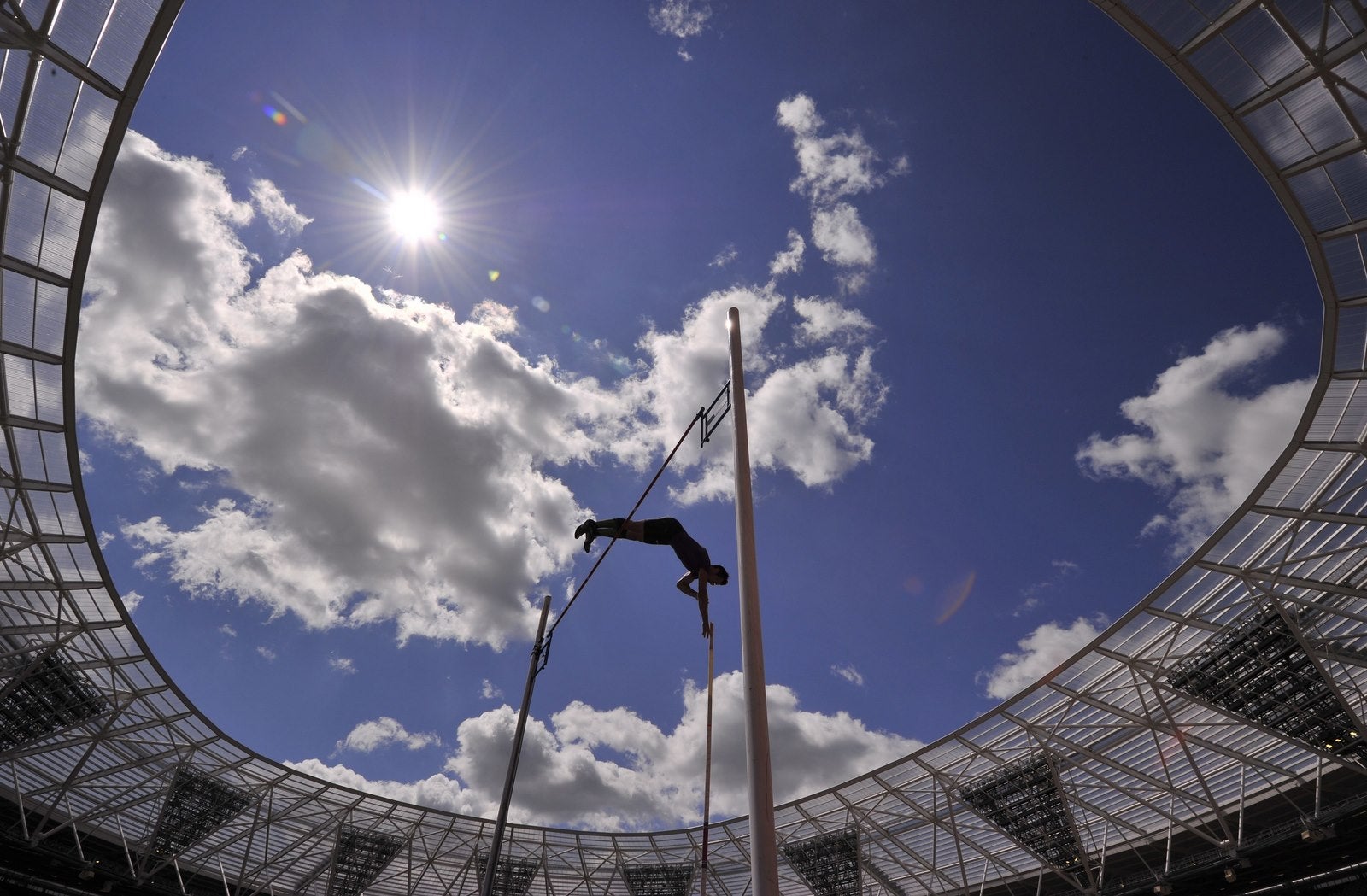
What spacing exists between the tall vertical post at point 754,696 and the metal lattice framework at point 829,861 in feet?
91.7

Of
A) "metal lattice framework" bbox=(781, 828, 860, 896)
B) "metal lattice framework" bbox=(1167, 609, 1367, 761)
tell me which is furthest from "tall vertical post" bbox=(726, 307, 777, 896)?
"metal lattice framework" bbox=(781, 828, 860, 896)

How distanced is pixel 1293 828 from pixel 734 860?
829 inches

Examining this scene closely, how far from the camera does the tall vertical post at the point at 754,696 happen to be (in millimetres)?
4965

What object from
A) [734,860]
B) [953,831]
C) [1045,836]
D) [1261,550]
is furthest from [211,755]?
[1261,550]

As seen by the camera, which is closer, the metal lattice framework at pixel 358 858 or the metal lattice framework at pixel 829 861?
the metal lattice framework at pixel 829 861

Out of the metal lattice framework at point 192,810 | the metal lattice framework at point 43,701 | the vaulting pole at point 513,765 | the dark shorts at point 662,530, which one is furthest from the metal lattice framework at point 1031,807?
the metal lattice framework at point 43,701

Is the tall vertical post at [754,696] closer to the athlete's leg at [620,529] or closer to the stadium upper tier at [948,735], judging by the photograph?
the athlete's leg at [620,529]

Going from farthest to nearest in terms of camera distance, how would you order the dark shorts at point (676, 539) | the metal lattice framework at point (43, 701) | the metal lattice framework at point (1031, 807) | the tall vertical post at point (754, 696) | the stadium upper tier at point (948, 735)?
the metal lattice framework at point (1031, 807) < the metal lattice framework at point (43, 701) < the stadium upper tier at point (948, 735) < the dark shorts at point (676, 539) < the tall vertical post at point (754, 696)

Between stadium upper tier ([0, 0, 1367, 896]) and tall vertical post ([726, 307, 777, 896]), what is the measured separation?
9.88 metres

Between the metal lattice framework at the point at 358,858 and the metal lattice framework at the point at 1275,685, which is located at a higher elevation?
the metal lattice framework at the point at 1275,685

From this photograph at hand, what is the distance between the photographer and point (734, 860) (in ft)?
112

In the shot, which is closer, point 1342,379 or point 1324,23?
point 1324,23

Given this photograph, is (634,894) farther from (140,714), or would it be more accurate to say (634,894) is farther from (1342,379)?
(1342,379)

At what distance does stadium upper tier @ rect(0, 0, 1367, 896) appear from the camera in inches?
461
